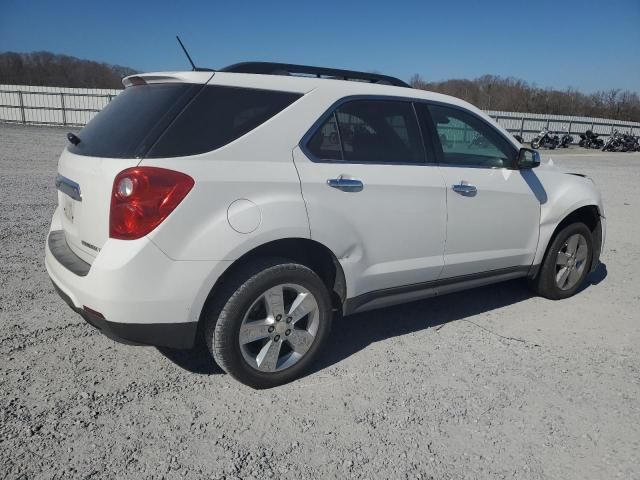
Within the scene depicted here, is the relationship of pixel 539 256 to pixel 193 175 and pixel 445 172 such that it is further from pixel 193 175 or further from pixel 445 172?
pixel 193 175

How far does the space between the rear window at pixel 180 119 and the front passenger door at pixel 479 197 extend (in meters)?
1.32

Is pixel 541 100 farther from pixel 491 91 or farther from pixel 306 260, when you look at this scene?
pixel 306 260

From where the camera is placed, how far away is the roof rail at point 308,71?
2943 mm

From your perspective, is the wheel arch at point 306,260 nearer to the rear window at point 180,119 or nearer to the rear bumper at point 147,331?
the rear bumper at point 147,331

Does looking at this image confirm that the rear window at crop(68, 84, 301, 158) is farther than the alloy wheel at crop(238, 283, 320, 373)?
No

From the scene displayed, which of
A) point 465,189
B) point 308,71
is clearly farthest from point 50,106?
point 465,189

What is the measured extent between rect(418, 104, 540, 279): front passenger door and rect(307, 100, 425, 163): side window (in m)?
0.19

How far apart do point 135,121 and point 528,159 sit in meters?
2.91

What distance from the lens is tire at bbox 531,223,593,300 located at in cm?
441

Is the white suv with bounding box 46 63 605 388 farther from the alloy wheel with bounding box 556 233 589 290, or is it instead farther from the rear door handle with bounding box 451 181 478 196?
the alloy wheel with bounding box 556 233 589 290

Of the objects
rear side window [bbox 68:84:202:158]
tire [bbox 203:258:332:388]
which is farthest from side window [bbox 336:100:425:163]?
rear side window [bbox 68:84:202:158]

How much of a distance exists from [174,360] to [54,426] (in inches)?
33.4

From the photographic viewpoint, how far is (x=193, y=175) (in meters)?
2.47

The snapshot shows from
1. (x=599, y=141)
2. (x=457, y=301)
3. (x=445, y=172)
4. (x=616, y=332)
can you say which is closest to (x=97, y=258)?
(x=445, y=172)
